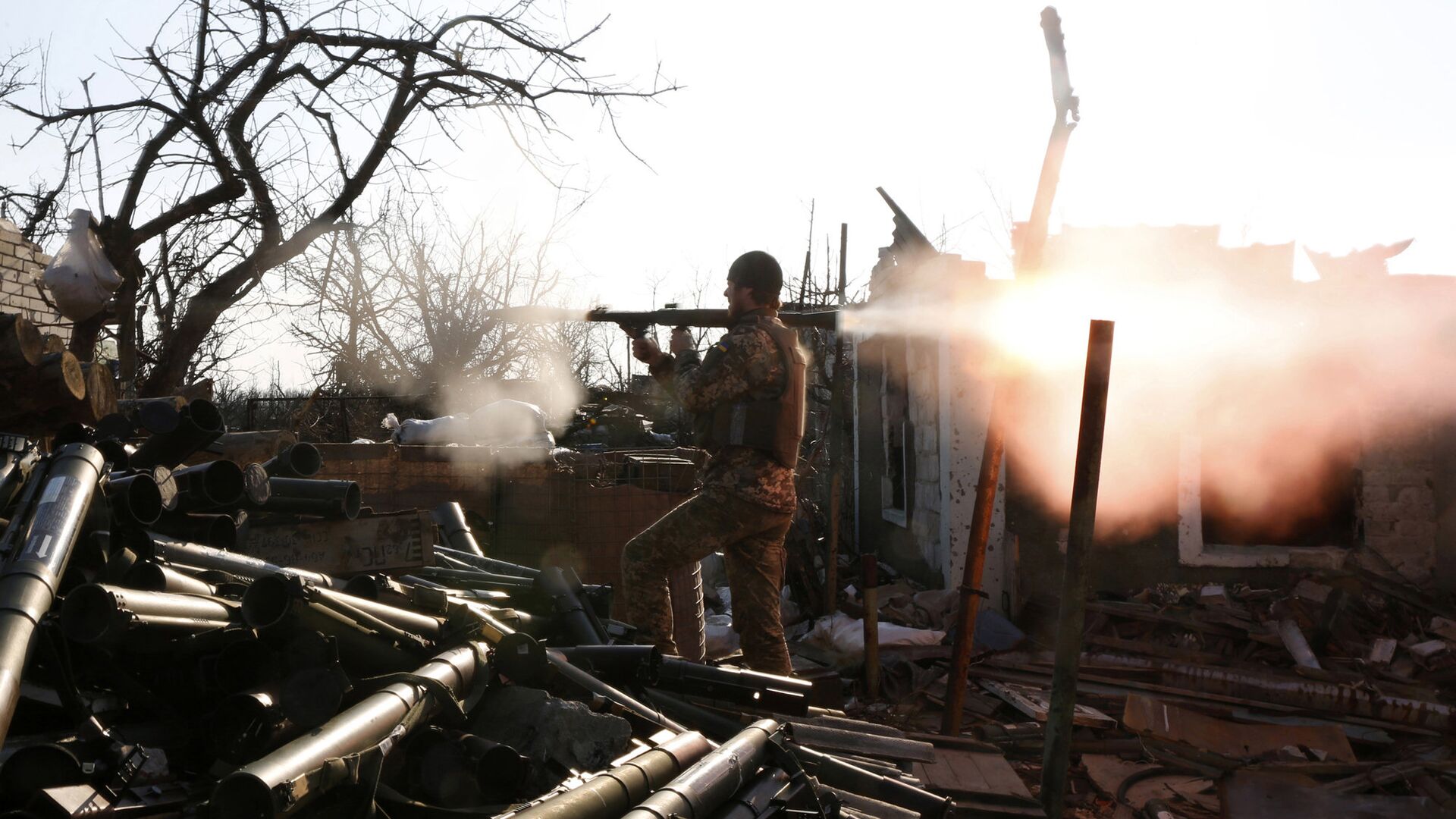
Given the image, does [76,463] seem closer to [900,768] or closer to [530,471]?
[900,768]

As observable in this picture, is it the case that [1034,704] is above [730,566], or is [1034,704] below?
below

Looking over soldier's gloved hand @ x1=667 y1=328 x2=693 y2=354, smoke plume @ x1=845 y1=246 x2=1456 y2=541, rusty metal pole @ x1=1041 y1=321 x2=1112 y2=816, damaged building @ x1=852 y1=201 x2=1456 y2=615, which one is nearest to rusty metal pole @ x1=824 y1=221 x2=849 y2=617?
damaged building @ x1=852 y1=201 x2=1456 y2=615

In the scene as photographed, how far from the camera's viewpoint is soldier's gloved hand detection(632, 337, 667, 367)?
4.83m

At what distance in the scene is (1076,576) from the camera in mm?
3869

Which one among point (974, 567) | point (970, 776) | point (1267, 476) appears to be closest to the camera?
point (970, 776)

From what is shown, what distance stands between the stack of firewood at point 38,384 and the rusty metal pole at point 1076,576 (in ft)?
13.5

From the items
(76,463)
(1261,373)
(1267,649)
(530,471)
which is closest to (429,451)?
(530,471)

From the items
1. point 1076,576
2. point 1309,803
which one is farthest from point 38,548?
point 1309,803

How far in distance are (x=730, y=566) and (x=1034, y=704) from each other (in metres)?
2.92

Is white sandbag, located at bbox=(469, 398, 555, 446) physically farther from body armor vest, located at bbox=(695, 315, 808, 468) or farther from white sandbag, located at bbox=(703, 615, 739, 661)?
body armor vest, located at bbox=(695, 315, 808, 468)

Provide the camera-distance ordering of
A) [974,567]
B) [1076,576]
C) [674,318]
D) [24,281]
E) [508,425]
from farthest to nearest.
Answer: [508,425] → [24,281] → [674,318] → [974,567] → [1076,576]

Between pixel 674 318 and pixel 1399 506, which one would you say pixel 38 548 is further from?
pixel 1399 506

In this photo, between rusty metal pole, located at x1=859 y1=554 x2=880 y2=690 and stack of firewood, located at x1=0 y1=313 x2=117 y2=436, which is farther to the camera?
rusty metal pole, located at x1=859 y1=554 x2=880 y2=690

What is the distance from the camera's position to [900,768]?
3.55 m
